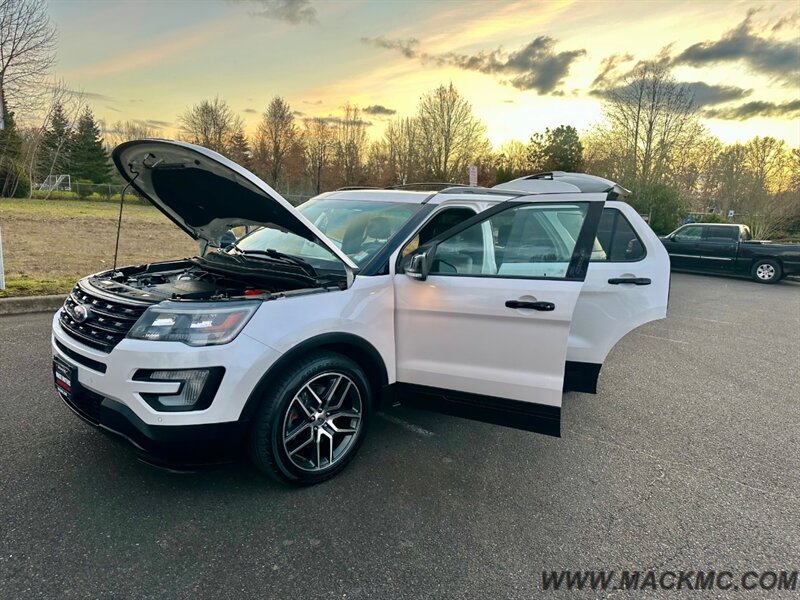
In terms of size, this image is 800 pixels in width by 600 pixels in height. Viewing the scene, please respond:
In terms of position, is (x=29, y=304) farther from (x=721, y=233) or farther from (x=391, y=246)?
(x=721, y=233)

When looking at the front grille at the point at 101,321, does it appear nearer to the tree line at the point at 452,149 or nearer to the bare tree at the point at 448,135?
the tree line at the point at 452,149

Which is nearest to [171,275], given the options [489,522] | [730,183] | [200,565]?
[200,565]

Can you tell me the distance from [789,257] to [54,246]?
65.9 feet

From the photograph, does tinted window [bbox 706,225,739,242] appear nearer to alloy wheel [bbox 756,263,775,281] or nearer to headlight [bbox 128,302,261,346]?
alloy wheel [bbox 756,263,775,281]

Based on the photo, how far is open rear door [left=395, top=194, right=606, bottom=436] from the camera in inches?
110

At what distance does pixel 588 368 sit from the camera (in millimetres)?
3672

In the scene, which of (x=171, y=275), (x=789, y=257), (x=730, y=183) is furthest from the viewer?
(x=730, y=183)

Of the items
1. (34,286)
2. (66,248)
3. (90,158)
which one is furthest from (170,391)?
(90,158)

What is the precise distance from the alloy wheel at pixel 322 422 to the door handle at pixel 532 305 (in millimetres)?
1098

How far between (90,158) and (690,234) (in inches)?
1932

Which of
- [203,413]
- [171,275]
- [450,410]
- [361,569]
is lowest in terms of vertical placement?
[361,569]

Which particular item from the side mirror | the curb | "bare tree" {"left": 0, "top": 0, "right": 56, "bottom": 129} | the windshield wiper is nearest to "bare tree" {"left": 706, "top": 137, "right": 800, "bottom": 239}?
the side mirror

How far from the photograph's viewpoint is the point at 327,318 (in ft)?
8.70

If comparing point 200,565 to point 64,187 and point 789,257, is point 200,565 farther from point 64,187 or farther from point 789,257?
point 64,187
